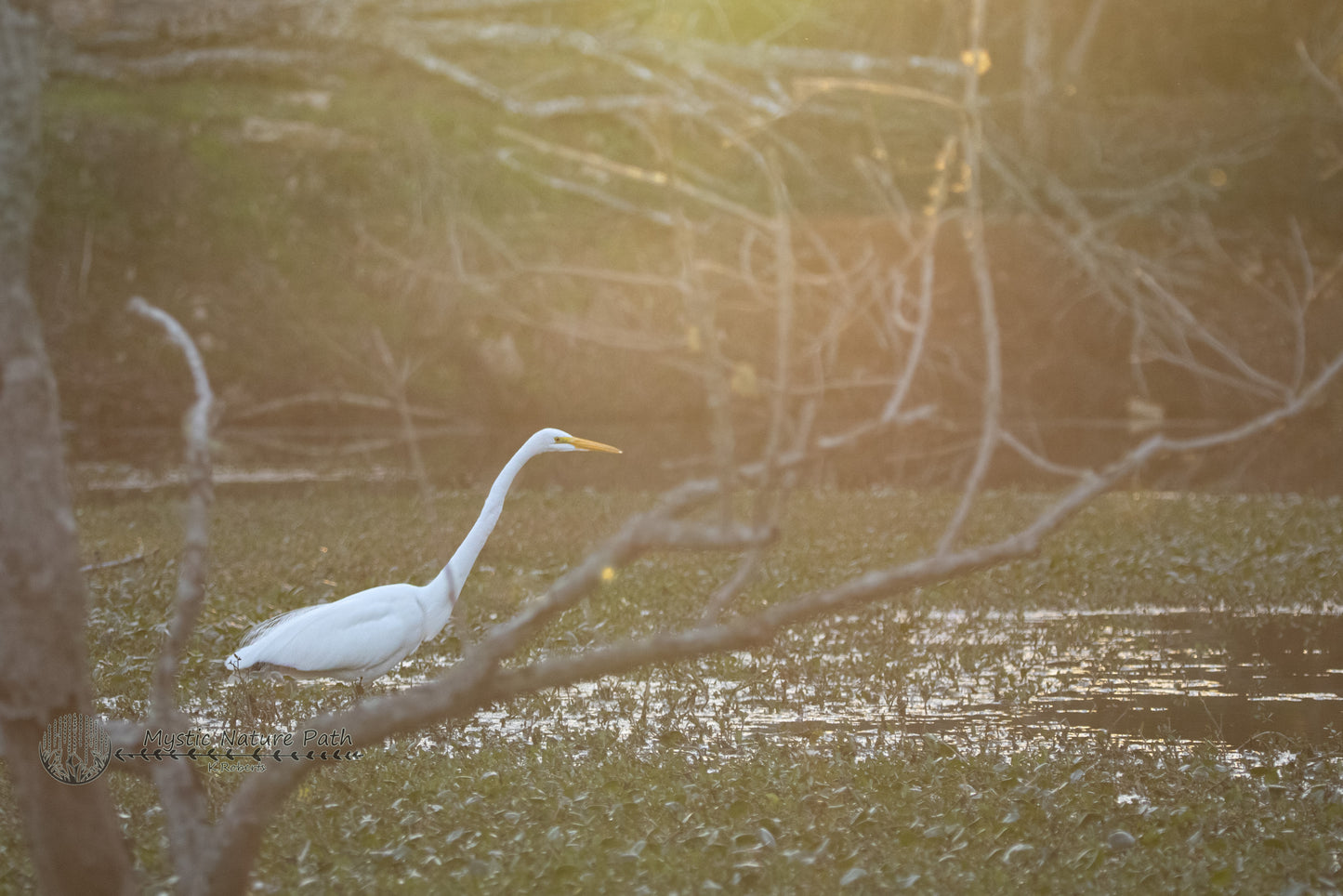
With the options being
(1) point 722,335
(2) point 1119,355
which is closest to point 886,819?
(1) point 722,335

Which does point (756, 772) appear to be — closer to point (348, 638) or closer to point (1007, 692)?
point (348, 638)

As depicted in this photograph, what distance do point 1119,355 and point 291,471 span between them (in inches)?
769

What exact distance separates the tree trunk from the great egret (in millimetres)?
3532

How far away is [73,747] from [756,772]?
381cm

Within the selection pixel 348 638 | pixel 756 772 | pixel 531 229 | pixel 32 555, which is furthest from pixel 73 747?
pixel 531 229

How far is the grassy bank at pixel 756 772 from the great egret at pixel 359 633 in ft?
1.73

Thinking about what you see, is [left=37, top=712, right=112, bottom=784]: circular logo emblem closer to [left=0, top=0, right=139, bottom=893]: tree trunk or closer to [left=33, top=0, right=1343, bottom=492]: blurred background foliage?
[left=0, top=0, right=139, bottom=893]: tree trunk

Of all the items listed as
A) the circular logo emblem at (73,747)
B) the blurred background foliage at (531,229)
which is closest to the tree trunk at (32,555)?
the circular logo emblem at (73,747)

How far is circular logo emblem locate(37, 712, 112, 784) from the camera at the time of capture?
4859mm

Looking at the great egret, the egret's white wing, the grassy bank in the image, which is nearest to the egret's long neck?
the great egret

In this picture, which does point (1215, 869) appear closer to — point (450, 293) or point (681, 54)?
point (681, 54)

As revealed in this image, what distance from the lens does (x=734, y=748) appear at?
8.62 meters

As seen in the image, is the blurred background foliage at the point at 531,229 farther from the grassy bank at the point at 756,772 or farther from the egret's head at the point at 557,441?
Result: the egret's head at the point at 557,441

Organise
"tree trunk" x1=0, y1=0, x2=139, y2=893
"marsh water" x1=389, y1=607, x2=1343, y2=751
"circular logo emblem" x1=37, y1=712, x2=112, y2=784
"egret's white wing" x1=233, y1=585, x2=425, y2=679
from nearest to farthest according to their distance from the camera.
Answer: "tree trunk" x1=0, y1=0, x2=139, y2=893 < "circular logo emblem" x1=37, y1=712, x2=112, y2=784 < "egret's white wing" x1=233, y1=585, x2=425, y2=679 < "marsh water" x1=389, y1=607, x2=1343, y2=751
